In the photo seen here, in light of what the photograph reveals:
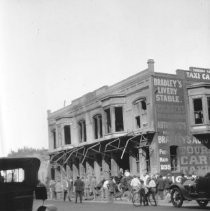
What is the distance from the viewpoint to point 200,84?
89.6ft

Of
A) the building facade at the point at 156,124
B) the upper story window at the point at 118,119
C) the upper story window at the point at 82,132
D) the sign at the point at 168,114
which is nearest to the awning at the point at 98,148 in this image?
the building facade at the point at 156,124

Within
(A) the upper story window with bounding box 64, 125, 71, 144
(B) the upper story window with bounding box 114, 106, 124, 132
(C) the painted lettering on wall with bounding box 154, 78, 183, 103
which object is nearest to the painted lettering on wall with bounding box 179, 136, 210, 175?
(C) the painted lettering on wall with bounding box 154, 78, 183, 103

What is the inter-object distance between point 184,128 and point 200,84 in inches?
122

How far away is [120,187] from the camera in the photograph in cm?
2531

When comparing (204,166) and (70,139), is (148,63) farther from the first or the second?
(70,139)

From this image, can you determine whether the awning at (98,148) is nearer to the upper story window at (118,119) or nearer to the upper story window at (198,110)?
the upper story window at (118,119)

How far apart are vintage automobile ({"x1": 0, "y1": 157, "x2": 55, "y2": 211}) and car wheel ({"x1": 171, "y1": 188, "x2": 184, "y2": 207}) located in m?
11.0

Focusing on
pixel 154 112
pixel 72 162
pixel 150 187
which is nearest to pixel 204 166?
pixel 154 112

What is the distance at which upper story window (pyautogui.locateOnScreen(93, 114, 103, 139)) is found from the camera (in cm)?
3242

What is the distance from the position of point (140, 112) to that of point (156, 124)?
71.9 inches

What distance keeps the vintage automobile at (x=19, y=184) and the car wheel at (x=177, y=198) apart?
1100 centimetres

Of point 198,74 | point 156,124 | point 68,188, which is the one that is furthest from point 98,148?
point 198,74

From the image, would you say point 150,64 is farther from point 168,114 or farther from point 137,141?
point 137,141

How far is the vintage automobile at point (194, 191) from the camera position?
16.2 meters
